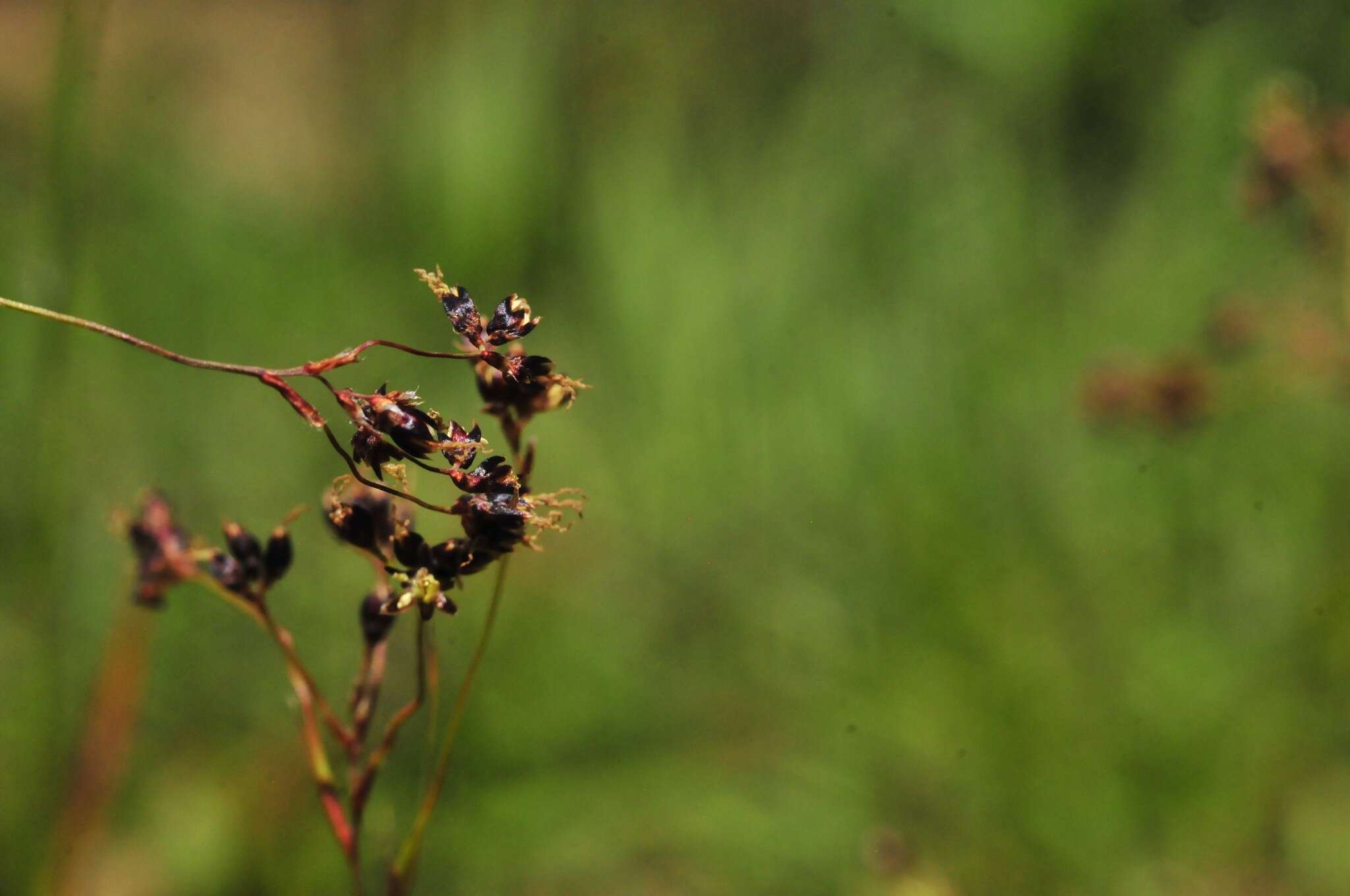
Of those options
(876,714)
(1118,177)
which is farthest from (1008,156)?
(876,714)

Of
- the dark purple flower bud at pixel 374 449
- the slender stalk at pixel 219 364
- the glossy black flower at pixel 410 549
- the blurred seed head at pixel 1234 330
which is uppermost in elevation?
the blurred seed head at pixel 1234 330

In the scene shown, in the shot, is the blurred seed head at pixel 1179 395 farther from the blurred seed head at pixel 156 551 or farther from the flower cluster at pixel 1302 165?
the blurred seed head at pixel 156 551

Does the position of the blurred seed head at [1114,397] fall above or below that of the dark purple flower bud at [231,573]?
above

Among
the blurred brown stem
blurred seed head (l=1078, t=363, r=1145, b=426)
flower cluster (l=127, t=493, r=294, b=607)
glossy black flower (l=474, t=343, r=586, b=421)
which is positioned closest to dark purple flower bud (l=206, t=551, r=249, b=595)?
flower cluster (l=127, t=493, r=294, b=607)

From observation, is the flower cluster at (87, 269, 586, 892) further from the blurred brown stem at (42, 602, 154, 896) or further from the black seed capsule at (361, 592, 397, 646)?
the blurred brown stem at (42, 602, 154, 896)

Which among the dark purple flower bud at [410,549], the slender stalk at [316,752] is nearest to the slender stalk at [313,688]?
the slender stalk at [316,752]

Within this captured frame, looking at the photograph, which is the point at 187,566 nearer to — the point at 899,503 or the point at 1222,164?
the point at 899,503

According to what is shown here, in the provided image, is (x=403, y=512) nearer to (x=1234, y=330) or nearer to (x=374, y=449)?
A: (x=374, y=449)
